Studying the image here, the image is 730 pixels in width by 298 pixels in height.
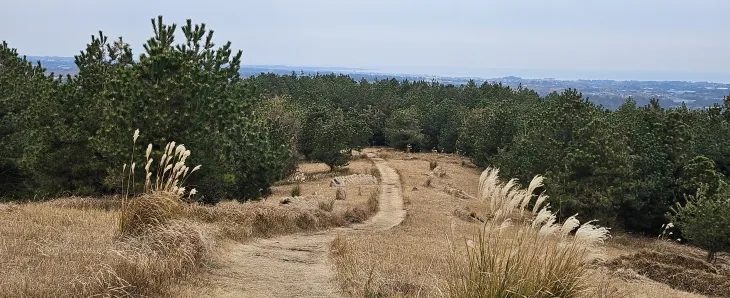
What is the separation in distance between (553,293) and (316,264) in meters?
4.71

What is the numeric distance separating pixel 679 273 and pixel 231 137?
13969 mm

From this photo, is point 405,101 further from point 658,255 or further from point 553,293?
point 553,293

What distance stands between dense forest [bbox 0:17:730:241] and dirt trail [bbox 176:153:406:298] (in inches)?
214

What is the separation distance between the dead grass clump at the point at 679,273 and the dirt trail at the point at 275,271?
Answer: 8673 millimetres

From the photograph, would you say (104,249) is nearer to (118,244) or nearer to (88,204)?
(118,244)

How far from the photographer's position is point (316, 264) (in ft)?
31.1

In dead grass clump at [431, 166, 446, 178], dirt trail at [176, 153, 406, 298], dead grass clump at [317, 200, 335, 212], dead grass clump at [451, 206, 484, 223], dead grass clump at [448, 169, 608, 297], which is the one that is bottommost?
dead grass clump at [431, 166, 446, 178]

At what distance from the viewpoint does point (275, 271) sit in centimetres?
849

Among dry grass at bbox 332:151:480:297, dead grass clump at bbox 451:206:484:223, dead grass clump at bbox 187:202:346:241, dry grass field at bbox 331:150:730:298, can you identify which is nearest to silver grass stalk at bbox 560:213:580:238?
dry grass field at bbox 331:150:730:298

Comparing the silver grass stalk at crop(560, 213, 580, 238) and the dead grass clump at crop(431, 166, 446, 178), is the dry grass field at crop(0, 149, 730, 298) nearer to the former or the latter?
the silver grass stalk at crop(560, 213, 580, 238)

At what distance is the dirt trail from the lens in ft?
23.7

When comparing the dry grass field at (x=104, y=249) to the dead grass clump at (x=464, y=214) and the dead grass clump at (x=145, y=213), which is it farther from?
the dead grass clump at (x=464, y=214)

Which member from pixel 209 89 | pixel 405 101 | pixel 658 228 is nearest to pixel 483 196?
pixel 209 89

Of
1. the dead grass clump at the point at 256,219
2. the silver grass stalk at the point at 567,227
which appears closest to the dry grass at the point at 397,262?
the silver grass stalk at the point at 567,227
